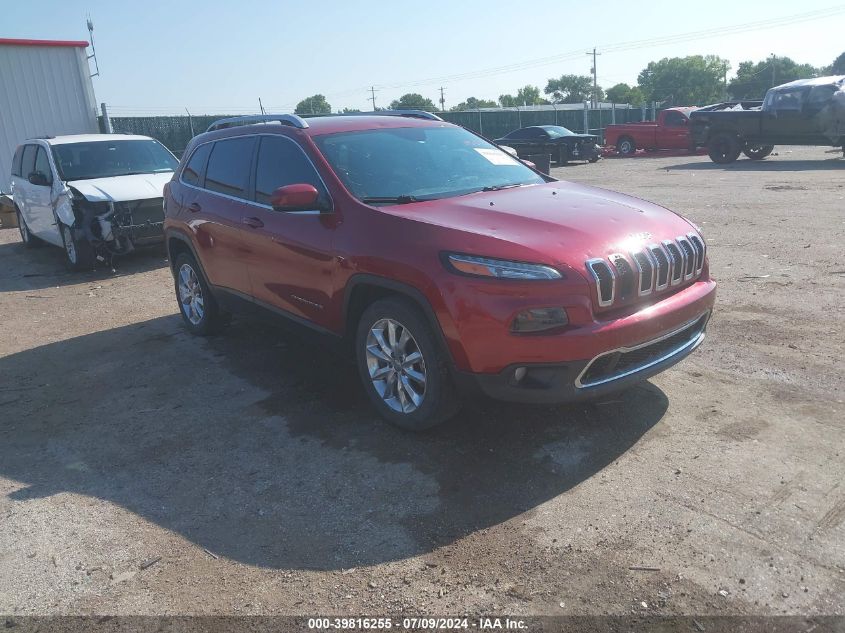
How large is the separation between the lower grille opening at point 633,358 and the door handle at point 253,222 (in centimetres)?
262

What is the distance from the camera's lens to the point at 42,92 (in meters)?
17.1

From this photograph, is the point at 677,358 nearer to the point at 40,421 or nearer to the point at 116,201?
the point at 40,421

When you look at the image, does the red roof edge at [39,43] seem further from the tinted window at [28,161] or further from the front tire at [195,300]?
the front tire at [195,300]

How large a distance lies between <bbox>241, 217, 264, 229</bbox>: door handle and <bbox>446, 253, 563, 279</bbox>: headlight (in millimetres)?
1927

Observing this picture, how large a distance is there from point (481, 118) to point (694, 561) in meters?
32.8

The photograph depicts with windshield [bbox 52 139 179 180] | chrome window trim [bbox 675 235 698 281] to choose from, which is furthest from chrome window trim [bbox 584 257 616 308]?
windshield [bbox 52 139 179 180]

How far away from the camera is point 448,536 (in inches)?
125

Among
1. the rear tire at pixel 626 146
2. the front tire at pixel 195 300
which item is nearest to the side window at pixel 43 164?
the front tire at pixel 195 300

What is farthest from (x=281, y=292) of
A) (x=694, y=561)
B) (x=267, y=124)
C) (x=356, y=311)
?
(x=694, y=561)

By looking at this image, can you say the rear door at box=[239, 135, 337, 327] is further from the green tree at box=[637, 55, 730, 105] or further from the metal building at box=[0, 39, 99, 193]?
the green tree at box=[637, 55, 730, 105]

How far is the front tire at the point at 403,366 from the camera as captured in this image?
151 inches

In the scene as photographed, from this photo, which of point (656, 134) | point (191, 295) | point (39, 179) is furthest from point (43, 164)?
point (656, 134)

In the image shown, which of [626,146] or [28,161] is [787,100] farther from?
[28,161]

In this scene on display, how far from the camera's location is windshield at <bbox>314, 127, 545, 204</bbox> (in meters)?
4.45
